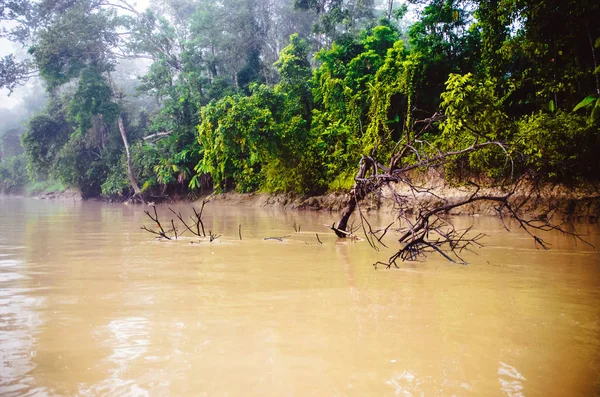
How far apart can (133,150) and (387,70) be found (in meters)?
16.1

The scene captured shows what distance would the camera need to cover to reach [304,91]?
1856 centimetres

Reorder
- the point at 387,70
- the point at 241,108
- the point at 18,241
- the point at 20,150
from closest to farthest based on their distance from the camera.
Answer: the point at 18,241, the point at 387,70, the point at 241,108, the point at 20,150

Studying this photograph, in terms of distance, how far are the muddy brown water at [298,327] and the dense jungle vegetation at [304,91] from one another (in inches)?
56.2

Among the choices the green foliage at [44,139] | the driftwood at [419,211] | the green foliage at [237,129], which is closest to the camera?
the driftwood at [419,211]

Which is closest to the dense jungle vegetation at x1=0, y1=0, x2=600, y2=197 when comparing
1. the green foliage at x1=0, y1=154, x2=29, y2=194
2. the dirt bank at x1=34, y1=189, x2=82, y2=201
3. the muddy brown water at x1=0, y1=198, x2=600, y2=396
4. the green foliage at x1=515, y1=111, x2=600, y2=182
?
the green foliage at x1=515, y1=111, x2=600, y2=182

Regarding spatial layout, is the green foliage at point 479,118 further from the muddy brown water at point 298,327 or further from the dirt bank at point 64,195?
the dirt bank at point 64,195

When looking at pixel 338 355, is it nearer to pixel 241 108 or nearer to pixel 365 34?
pixel 241 108

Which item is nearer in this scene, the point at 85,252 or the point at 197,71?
the point at 85,252

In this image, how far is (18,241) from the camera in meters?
7.76

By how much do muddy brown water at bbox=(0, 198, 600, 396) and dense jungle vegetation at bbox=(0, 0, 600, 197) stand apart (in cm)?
143

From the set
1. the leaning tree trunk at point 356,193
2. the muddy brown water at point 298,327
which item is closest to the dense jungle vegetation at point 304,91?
the leaning tree trunk at point 356,193

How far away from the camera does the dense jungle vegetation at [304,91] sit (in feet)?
32.7

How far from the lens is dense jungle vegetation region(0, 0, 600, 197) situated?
392 inches

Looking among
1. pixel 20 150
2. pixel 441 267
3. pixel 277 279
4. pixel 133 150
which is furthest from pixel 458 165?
pixel 20 150
